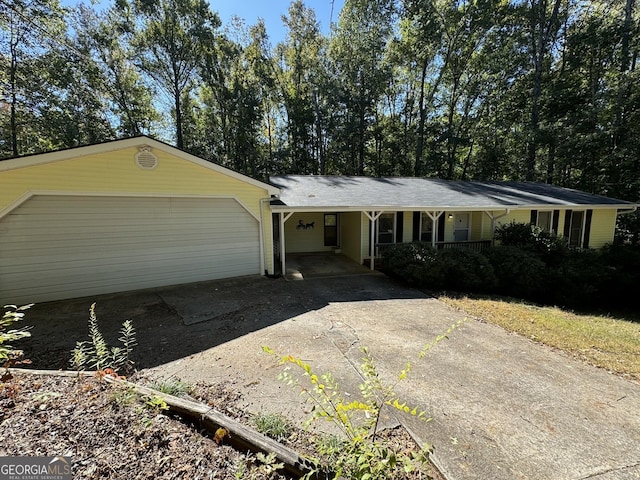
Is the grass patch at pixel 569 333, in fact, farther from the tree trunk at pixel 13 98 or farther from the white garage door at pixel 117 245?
the tree trunk at pixel 13 98

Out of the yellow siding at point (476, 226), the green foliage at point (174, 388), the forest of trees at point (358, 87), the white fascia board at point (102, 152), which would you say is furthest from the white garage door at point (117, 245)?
the forest of trees at point (358, 87)

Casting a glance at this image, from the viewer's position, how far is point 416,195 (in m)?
11.5

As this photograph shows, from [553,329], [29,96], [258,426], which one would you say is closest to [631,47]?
[553,329]

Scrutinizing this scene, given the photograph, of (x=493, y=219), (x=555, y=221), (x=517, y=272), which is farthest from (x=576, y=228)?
(x=517, y=272)

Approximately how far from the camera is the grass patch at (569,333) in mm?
4523

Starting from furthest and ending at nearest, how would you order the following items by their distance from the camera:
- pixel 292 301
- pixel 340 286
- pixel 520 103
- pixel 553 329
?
pixel 520 103 → pixel 340 286 → pixel 292 301 → pixel 553 329

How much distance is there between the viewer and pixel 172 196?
24.8 ft

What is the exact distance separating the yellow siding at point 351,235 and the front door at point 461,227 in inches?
168

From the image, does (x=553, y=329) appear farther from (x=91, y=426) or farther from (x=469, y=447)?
(x=91, y=426)

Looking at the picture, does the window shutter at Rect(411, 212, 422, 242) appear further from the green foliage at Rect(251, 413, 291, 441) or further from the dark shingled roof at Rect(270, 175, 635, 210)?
the green foliage at Rect(251, 413, 291, 441)

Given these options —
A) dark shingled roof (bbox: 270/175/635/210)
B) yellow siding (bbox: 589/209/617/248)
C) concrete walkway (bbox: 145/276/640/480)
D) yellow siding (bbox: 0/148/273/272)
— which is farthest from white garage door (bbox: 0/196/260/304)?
yellow siding (bbox: 589/209/617/248)

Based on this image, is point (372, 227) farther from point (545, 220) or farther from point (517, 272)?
point (545, 220)

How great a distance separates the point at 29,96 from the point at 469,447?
850 inches

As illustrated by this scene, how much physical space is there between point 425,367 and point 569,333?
145 inches
